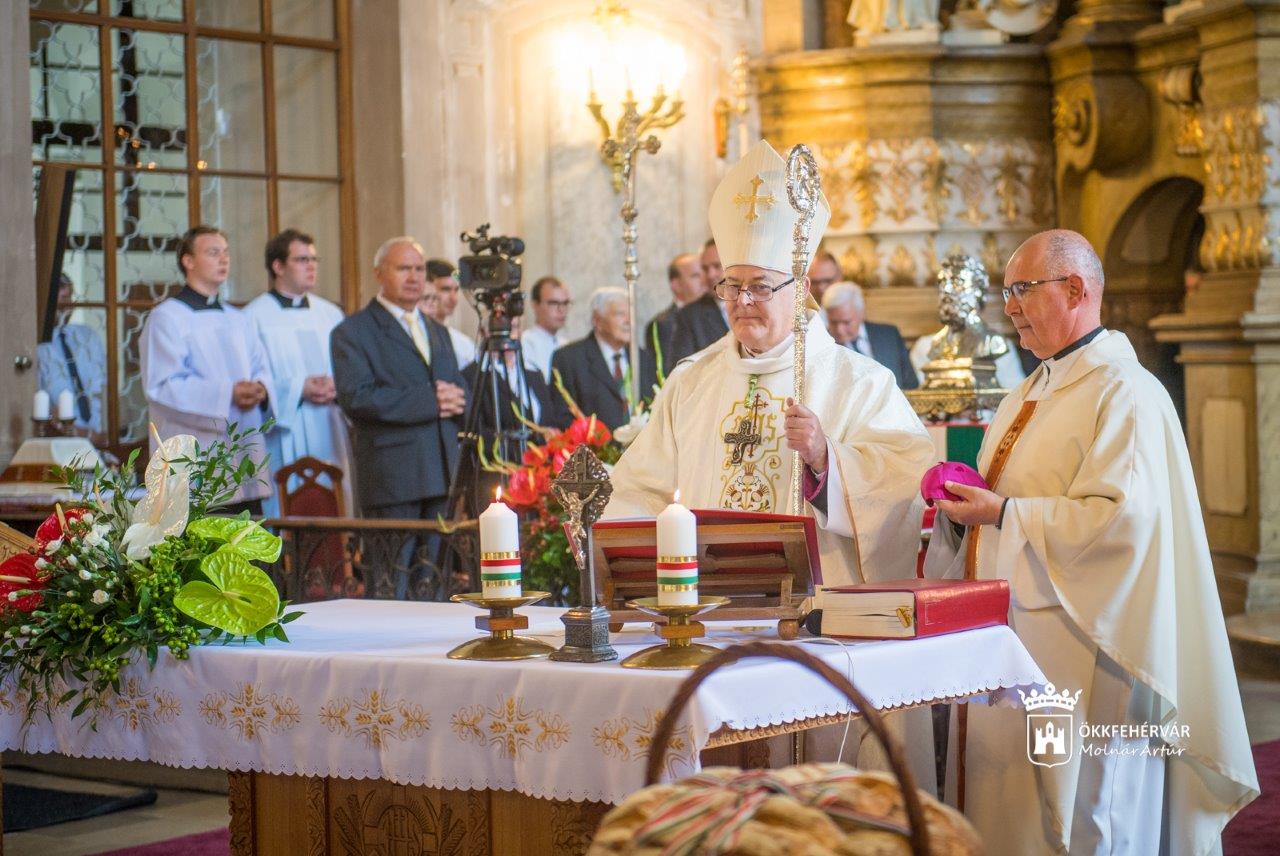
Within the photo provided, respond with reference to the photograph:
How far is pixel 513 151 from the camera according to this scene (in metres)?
10.4

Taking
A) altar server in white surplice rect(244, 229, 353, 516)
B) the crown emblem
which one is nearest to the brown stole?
the crown emblem

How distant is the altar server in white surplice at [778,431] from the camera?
13.9 ft

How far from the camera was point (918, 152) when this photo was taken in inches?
394

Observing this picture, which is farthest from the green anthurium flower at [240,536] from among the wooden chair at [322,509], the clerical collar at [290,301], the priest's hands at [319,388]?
the clerical collar at [290,301]

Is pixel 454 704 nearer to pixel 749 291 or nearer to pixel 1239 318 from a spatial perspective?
pixel 749 291

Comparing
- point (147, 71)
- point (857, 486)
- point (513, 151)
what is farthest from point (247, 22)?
point (857, 486)

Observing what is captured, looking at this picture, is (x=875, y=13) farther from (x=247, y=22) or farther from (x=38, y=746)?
(x=38, y=746)

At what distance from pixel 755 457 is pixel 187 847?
207cm

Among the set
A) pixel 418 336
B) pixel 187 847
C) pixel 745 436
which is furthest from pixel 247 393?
pixel 745 436

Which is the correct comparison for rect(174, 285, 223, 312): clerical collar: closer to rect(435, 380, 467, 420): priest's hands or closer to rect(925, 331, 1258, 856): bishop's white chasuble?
rect(435, 380, 467, 420): priest's hands

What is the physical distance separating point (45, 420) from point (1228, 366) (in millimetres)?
5434

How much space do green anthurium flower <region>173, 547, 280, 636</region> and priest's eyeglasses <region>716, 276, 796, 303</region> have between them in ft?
4.69

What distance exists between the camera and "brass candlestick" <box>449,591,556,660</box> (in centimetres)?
332

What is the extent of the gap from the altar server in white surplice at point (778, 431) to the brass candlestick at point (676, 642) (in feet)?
3.26
